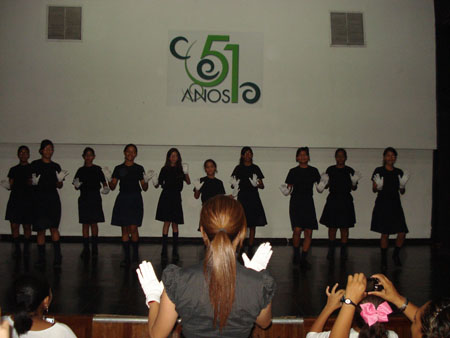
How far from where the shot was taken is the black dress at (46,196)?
4188 mm

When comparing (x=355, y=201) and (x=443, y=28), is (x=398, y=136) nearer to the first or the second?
(x=355, y=201)

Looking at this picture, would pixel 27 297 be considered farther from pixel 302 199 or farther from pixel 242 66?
pixel 242 66

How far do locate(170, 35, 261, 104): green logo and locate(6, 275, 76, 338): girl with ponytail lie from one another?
4314mm

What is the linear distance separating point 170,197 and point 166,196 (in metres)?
0.05

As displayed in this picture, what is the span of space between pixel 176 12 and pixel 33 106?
228 centimetres

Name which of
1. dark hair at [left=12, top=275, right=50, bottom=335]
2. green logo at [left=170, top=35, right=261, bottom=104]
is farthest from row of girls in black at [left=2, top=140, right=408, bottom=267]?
dark hair at [left=12, top=275, right=50, bottom=335]

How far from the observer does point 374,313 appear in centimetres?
124

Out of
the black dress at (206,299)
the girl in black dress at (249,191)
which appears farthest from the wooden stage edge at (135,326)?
the girl in black dress at (249,191)

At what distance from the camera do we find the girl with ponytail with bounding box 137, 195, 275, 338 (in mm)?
1197

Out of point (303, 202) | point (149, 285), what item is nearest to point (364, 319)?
point (149, 285)

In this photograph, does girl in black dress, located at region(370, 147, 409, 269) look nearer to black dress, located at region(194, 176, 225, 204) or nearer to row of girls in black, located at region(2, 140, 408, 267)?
row of girls in black, located at region(2, 140, 408, 267)

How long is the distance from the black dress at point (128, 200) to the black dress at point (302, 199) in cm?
166

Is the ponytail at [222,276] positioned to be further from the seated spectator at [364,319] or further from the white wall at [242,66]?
the white wall at [242,66]

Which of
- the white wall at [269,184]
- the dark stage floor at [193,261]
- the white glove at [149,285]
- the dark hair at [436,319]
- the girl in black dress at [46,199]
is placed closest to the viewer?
the dark hair at [436,319]
